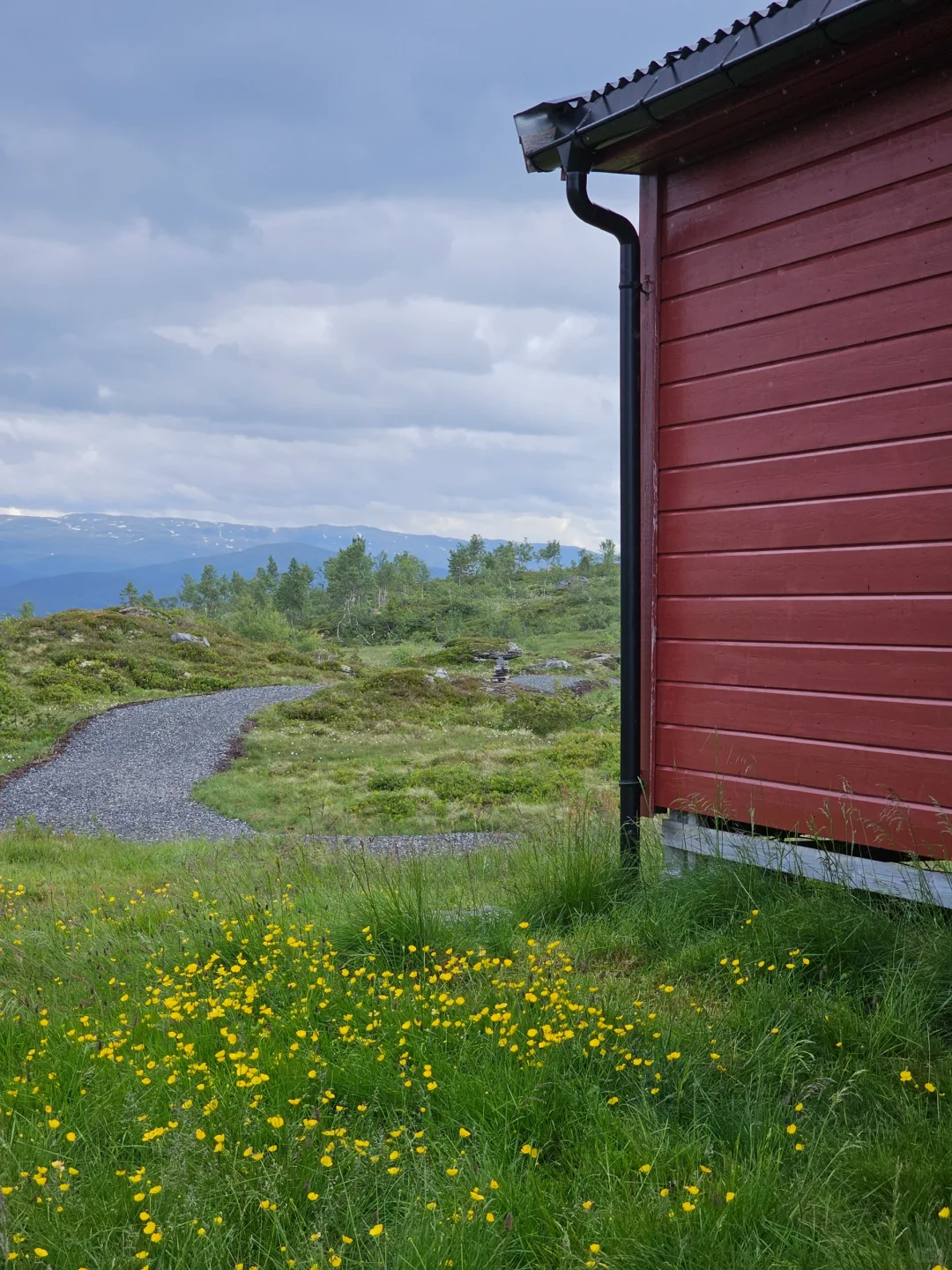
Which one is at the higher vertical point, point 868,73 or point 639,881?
point 868,73

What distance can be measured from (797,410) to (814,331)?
36 cm

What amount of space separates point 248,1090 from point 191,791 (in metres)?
12.1

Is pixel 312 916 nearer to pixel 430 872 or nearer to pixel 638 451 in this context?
pixel 430 872

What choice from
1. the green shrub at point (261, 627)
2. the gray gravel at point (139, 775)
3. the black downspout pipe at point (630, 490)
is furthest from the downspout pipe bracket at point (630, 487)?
the green shrub at point (261, 627)

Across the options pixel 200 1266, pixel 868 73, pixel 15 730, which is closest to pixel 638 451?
pixel 868 73

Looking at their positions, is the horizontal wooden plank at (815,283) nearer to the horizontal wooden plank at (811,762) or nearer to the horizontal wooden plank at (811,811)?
the horizontal wooden plank at (811,762)

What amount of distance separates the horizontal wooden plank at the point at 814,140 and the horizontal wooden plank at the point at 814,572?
1.82 m

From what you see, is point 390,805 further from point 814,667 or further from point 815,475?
point 815,475

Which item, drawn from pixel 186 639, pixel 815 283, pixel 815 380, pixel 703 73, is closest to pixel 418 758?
pixel 815 380

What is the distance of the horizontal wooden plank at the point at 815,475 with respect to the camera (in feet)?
12.6

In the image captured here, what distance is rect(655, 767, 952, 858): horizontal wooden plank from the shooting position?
3.84m

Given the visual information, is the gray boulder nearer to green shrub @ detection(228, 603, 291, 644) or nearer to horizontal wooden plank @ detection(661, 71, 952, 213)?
green shrub @ detection(228, 603, 291, 644)

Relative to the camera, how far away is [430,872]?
5.68 metres

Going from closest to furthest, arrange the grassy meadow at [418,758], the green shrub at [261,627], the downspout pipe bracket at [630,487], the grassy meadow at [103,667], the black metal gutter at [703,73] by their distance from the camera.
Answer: the black metal gutter at [703,73] → the downspout pipe bracket at [630,487] → the grassy meadow at [418,758] → the grassy meadow at [103,667] → the green shrub at [261,627]
